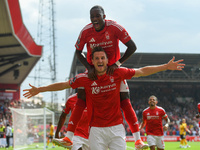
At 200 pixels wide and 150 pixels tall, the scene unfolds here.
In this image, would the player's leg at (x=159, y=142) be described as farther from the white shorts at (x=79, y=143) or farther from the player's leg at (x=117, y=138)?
the player's leg at (x=117, y=138)

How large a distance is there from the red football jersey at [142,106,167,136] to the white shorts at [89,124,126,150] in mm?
5854

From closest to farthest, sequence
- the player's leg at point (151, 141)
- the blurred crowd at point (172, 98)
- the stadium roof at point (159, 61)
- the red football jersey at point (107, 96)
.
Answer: the red football jersey at point (107, 96) < the player's leg at point (151, 141) < the stadium roof at point (159, 61) < the blurred crowd at point (172, 98)

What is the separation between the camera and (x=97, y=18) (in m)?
5.15

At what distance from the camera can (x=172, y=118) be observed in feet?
123

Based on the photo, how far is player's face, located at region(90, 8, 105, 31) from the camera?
16.8 feet

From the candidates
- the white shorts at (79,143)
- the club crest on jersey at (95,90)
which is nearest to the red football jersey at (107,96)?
the club crest on jersey at (95,90)

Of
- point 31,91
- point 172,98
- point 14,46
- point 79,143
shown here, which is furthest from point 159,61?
point 31,91

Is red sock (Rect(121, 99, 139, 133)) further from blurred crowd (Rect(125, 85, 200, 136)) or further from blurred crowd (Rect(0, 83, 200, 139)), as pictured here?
blurred crowd (Rect(125, 85, 200, 136))

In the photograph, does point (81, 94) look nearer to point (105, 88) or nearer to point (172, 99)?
point (105, 88)

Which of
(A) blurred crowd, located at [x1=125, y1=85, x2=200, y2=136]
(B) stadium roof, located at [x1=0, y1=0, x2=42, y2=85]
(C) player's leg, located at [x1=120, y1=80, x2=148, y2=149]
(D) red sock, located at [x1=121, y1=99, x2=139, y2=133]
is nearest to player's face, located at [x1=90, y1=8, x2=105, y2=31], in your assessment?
(C) player's leg, located at [x1=120, y1=80, x2=148, y2=149]

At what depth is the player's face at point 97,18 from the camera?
5.12m

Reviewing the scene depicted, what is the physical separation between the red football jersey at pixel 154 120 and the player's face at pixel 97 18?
605 cm

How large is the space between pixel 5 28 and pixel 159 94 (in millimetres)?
27126

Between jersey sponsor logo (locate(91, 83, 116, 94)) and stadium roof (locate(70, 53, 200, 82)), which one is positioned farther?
stadium roof (locate(70, 53, 200, 82))
